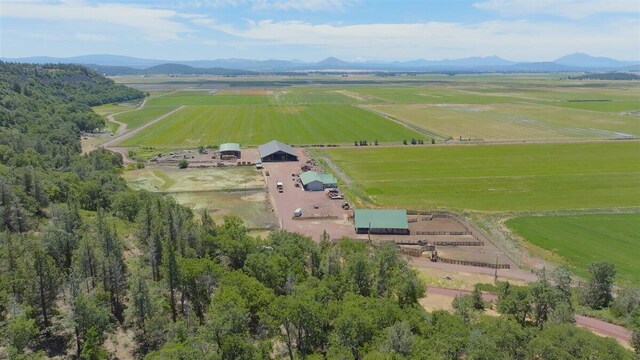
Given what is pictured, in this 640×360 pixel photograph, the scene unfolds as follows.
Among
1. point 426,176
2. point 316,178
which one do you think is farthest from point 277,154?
point 426,176

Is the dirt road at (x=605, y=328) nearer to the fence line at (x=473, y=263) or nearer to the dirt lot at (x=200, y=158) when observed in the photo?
the fence line at (x=473, y=263)

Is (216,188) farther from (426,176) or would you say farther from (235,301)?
(235,301)

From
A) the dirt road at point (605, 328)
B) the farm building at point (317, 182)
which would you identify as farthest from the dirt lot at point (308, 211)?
the dirt road at point (605, 328)

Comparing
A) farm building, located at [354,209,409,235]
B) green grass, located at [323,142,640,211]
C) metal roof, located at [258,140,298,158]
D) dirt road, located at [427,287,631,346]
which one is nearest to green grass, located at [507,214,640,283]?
green grass, located at [323,142,640,211]

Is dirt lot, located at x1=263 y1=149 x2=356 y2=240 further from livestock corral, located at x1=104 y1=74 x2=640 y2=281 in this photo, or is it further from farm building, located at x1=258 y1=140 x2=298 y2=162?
farm building, located at x1=258 y1=140 x2=298 y2=162

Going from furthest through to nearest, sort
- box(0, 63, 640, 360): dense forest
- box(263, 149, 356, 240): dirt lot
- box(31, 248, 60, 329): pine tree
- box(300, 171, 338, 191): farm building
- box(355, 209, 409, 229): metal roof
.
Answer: box(300, 171, 338, 191): farm building < box(263, 149, 356, 240): dirt lot < box(355, 209, 409, 229): metal roof < box(31, 248, 60, 329): pine tree < box(0, 63, 640, 360): dense forest

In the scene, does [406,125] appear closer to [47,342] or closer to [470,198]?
[470,198]
